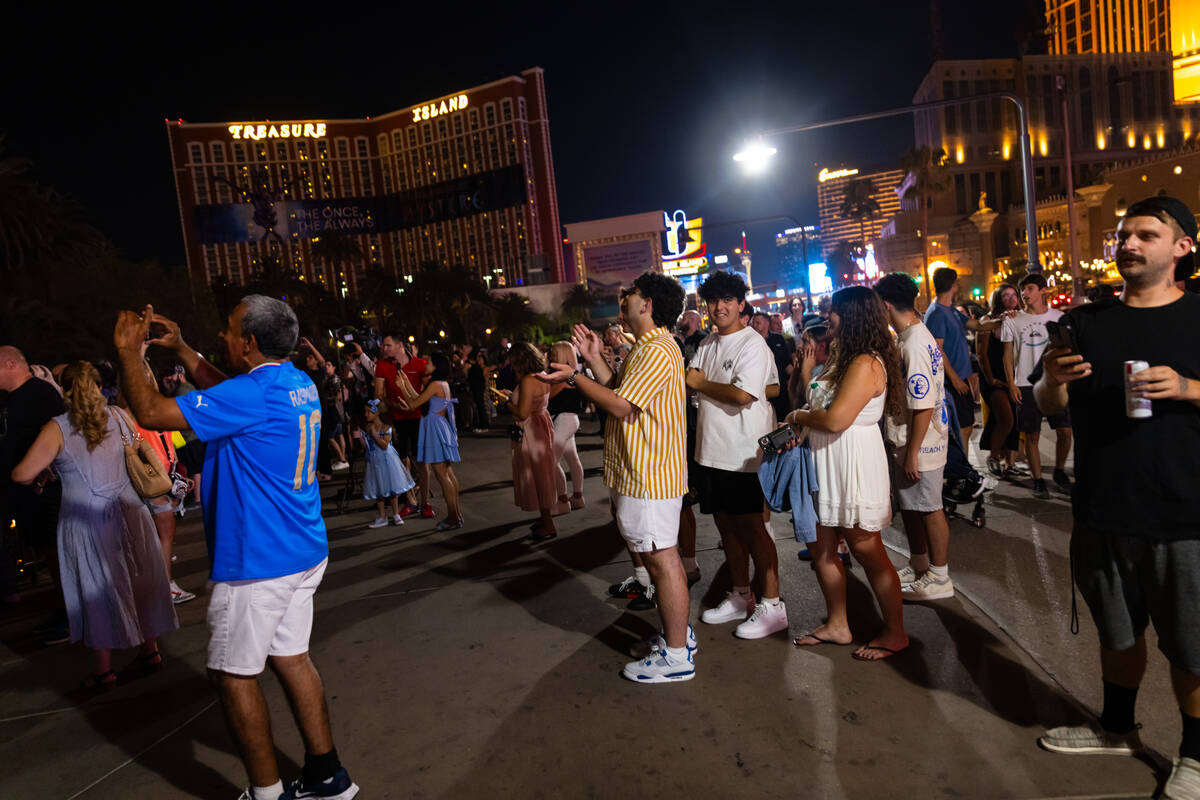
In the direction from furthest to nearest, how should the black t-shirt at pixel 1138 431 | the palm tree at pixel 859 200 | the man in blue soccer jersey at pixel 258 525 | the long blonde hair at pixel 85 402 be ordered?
the palm tree at pixel 859 200 < the long blonde hair at pixel 85 402 < the man in blue soccer jersey at pixel 258 525 < the black t-shirt at pixel 1138 431

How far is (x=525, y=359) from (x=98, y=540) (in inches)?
131

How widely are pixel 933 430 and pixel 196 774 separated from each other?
4.25m

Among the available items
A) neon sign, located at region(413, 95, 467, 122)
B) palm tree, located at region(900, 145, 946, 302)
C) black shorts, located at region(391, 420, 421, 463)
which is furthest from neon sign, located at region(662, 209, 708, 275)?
neon sign, located at region(413, 95, 467, 122)

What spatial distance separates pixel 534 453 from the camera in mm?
6805

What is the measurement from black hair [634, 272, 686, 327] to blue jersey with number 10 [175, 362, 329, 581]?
5.99ft

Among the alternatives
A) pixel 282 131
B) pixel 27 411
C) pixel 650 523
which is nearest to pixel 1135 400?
pixel 650 523

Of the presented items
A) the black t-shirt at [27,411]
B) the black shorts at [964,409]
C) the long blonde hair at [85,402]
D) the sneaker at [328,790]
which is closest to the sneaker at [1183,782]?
the sneaker at [328,790]

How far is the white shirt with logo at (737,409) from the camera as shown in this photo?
3988mm

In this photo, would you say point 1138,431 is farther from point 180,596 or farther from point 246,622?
point 180,596

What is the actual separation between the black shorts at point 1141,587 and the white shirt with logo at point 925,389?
4.95 ft

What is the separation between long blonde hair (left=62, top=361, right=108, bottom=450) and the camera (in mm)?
4250

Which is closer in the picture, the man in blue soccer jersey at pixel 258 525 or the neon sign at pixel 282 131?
the man in blue soccer jersey at pixel 258 525

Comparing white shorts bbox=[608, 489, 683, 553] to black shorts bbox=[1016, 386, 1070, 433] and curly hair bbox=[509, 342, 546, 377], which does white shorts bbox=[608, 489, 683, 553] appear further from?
black shorts bbox=[1016, 386, 1070, 433]

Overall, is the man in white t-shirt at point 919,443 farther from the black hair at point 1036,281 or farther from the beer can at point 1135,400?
the black hair at point 1036,281
